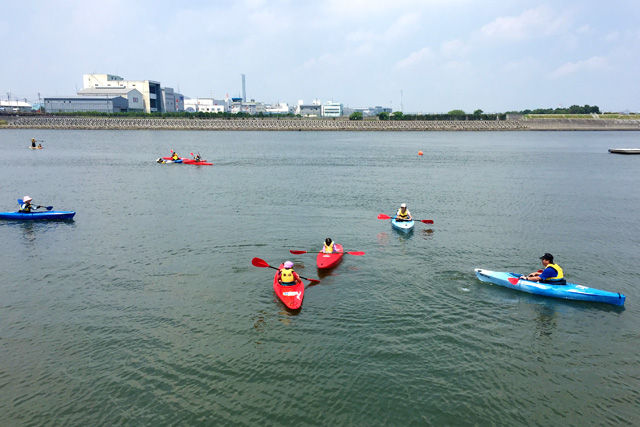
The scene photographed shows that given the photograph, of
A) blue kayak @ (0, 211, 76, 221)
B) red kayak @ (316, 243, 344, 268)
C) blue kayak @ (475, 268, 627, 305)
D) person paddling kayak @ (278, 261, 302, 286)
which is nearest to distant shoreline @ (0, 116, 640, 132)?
blue kayak @ (0, 211, 76, 221)

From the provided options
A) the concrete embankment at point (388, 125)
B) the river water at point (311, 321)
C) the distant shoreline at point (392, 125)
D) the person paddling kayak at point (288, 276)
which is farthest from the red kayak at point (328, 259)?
the concrete embankment at point (388, 125)

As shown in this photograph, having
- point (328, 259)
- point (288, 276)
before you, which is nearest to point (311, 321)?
point (288, 276)

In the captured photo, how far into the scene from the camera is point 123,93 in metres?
190

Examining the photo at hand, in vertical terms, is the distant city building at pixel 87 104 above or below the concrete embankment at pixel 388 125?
above

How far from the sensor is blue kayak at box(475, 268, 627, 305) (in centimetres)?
2038

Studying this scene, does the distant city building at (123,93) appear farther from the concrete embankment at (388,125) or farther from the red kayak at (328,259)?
the red kayak at (328,259)

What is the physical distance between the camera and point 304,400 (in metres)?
14.0

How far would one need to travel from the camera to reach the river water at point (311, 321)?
13844mm

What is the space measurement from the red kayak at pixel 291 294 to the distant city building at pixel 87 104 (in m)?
192

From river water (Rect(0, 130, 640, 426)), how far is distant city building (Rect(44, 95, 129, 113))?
165 meters

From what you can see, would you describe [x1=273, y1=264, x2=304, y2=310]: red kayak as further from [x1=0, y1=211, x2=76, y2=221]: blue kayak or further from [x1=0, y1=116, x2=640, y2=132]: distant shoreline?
[x1=0, y1=116, x2=640, y2=132]: distant shoreline

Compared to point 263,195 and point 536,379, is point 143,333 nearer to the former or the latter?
point 536,379

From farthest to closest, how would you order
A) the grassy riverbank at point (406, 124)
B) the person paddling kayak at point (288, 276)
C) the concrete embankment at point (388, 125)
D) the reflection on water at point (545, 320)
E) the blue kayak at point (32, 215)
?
the grassy riverbank at point (406, 124)
the concrete embankment at point (388, 125)
the blue kayak at point (32, 215)
the person paddling kayak at point (288, 276)
the reflection on water at point (545, 320)

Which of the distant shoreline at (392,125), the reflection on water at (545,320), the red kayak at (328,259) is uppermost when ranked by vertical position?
the distant shoreline at (392,125)
